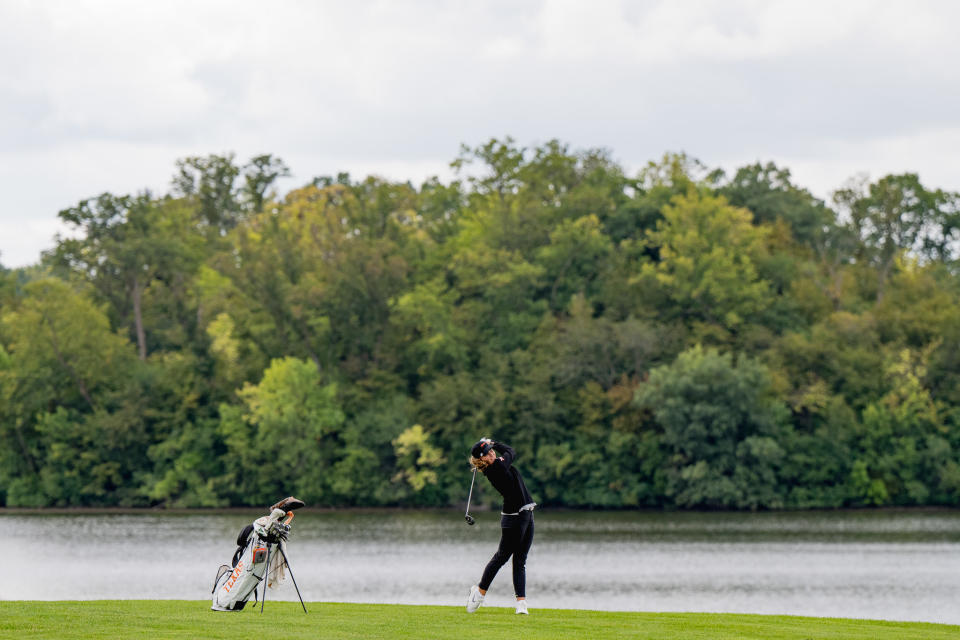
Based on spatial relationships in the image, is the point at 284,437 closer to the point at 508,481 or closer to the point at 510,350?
the point at 510,350

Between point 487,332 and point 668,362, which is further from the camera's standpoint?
point 487,332

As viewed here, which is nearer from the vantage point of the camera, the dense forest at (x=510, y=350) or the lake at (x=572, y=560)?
the lake at (x=572, y=560)

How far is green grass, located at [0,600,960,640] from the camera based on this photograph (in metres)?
13.1

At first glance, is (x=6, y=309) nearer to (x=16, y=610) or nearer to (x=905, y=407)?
(x=905, y=407)

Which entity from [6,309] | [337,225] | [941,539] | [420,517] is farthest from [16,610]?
[6,309]

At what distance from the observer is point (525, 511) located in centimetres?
1490

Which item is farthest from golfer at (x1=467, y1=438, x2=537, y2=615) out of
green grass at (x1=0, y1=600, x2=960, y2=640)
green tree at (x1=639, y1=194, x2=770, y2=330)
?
green tree at (x1=639, y1=194, x2=770, y2=330)

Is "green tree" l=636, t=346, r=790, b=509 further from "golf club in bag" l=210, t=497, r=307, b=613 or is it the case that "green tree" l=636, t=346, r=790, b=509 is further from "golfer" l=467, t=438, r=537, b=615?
"golf club in bag" l=210, t=497, r=307, b=613

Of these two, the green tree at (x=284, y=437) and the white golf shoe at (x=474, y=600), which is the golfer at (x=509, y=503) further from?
the green tree at (x=284, y=437)

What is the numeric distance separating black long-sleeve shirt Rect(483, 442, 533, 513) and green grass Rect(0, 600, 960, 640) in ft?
4.38

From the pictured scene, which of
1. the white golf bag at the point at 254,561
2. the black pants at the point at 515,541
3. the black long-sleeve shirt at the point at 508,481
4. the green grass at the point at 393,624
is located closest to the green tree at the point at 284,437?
the green grass at the point at 393,624

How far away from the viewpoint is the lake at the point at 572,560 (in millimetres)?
30766

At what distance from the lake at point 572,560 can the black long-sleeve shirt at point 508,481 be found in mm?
13795

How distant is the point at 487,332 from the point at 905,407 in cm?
2266
